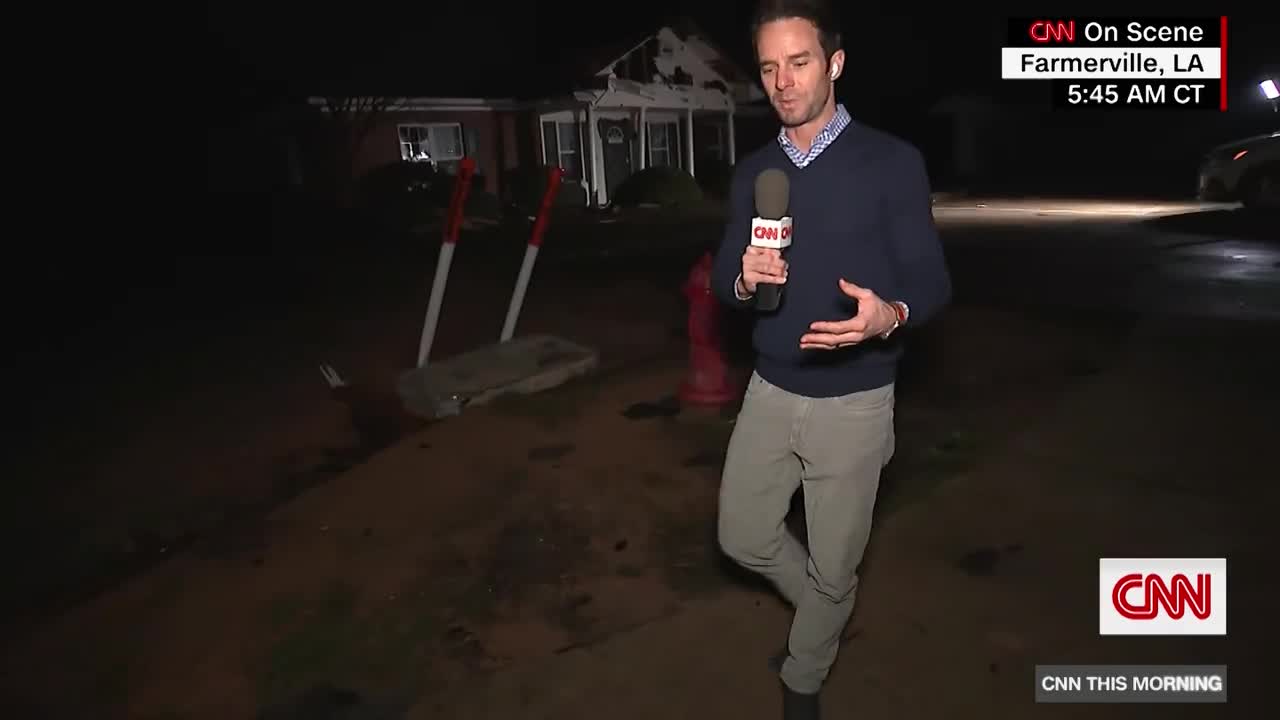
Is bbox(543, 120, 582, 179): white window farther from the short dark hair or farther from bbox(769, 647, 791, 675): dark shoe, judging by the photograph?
the short dark hair

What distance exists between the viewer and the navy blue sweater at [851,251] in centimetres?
249

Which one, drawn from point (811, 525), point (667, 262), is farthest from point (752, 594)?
point (667, 262)

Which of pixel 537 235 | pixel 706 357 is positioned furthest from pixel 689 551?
pixel 537 235

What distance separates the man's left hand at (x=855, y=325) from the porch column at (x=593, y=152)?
80.3ft

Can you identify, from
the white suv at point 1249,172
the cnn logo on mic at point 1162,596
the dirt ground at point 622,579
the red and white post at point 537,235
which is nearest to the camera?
the dirt ground at point 622,579

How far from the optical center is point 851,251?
2533 millimetres

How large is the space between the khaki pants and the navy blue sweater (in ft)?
0.26

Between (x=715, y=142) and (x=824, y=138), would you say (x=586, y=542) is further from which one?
(x=715, y=142)

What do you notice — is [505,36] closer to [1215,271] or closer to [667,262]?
[667,262]

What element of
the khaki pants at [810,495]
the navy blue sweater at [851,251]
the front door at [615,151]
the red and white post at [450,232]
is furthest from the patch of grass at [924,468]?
the front door at [615,151]

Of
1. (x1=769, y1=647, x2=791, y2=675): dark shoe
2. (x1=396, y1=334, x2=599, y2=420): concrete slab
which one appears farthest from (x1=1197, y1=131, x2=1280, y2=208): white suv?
(x1=769, y1=647, x2=791, y2=675): dark shoe

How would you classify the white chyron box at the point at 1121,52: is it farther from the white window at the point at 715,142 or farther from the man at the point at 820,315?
the man at the point at 820,315

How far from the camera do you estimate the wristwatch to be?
2.43 meters

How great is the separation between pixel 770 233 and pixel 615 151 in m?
26.3
